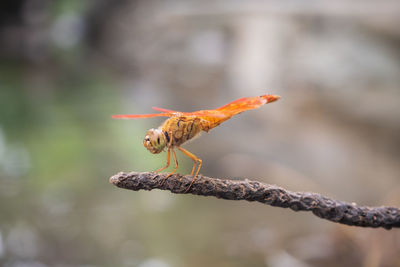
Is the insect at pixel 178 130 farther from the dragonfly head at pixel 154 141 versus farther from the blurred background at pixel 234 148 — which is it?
the blurred background at pixel 234 148

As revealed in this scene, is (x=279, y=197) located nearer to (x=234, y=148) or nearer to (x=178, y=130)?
(x=178, y=130)

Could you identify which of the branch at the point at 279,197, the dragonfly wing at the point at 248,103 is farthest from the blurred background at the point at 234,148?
the dragonfly wing at the point at 248,103

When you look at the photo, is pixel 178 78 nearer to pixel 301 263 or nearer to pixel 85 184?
pixel 85 184

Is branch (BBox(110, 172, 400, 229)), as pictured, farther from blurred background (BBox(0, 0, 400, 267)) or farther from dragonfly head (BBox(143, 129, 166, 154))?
blurred background (BBox(0, 0, 400, 267))

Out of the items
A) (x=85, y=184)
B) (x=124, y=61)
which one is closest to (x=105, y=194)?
(x=85, y=184)

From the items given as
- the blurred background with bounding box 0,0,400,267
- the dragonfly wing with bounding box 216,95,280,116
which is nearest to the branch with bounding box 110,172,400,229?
the dragonfly wing with bounding box 216,95,280,116

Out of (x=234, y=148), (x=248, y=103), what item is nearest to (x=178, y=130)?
→ (x=248, y=103)
